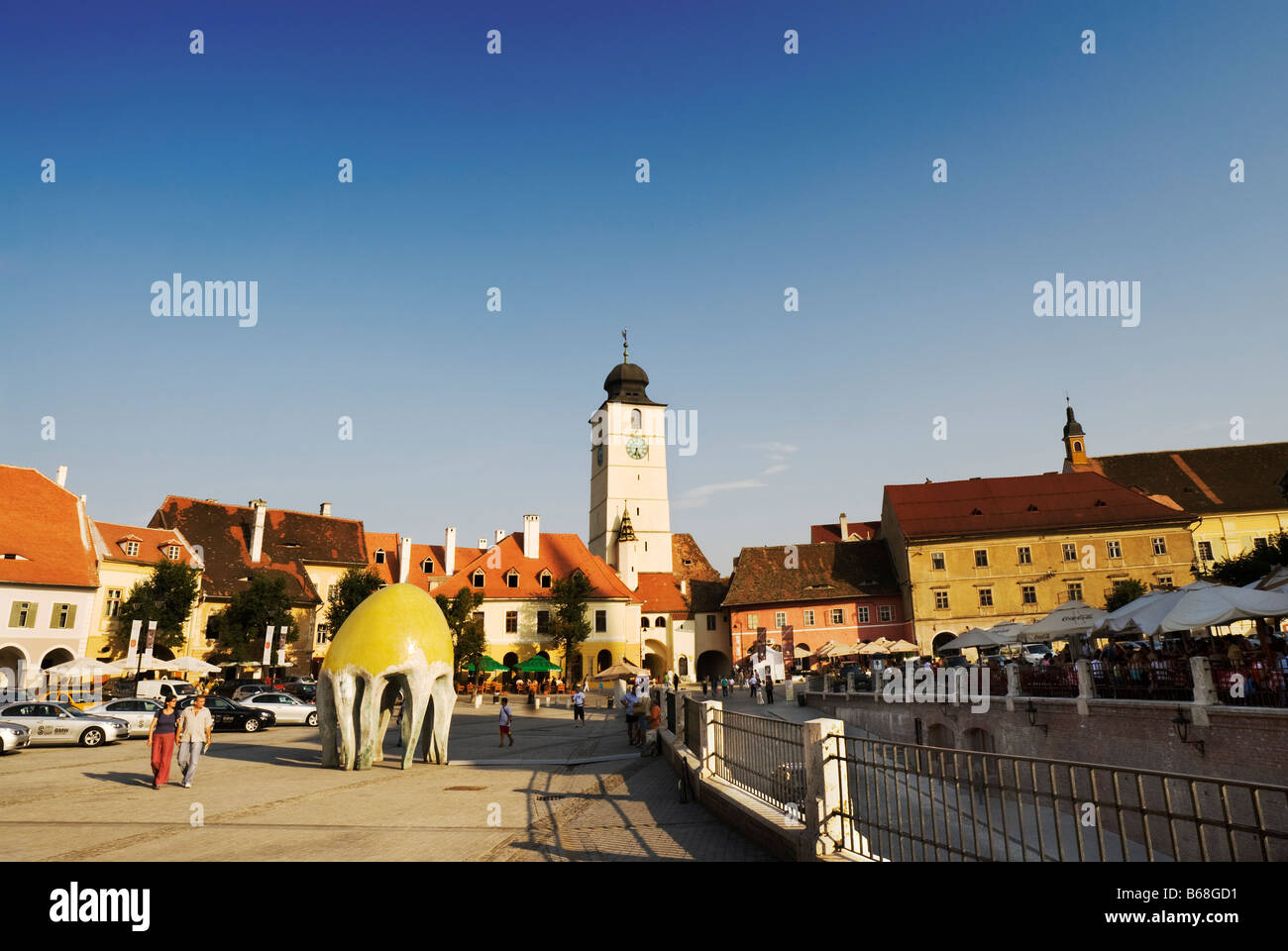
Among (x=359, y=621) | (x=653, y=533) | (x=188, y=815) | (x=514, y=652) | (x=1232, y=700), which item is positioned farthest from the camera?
(x=653, y=533)

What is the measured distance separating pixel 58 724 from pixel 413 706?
562 inches

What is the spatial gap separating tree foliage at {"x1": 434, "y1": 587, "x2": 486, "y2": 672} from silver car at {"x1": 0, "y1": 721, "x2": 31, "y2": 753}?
2609 centimetres

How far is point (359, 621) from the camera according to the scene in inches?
714

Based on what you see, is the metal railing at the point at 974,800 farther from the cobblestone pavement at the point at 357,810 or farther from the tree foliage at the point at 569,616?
the tree foliage at the point at 569,616

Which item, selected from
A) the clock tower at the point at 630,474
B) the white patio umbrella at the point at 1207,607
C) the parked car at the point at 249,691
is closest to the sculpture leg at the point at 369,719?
the parked car at the point at 249,691

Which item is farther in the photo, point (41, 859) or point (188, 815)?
point (188, 815)

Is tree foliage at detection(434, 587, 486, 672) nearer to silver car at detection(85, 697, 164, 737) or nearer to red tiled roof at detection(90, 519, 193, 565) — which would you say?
red tiled roof at detection(90, 519, 193, 565)

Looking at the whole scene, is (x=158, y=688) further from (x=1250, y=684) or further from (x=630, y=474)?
(x=630, y=474)

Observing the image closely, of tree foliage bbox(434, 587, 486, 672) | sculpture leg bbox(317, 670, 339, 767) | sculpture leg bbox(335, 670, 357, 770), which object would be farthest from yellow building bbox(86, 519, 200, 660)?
sculpture leg bbox(335, 670, 357, 770)

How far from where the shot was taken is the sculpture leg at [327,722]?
18.3 metres

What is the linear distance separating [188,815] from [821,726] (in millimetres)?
10213

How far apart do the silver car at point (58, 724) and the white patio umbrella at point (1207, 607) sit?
2975cm
